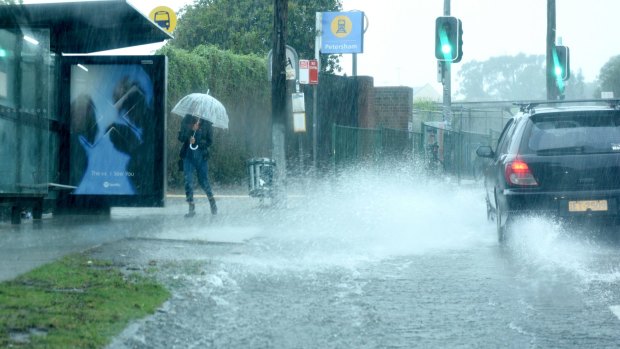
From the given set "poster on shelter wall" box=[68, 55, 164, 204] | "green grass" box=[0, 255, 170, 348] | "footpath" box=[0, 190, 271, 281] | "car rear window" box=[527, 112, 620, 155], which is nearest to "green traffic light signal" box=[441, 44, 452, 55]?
"footpath" box=[0, 190, 271, 281]

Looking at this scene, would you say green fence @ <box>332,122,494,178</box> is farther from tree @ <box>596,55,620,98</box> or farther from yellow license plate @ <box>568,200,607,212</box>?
tree @ <box>596,55,620,98</box>

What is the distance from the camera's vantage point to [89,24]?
14945 mm

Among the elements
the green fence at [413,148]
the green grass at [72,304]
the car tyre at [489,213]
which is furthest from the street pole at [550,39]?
the green grass at [72,304]

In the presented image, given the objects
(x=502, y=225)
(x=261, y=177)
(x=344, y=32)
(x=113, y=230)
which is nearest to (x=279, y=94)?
(x=261, y=177)

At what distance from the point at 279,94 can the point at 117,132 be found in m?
3.87

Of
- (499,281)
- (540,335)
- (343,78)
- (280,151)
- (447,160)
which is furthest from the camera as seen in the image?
(343,78)

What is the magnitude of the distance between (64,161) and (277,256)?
17.6 ft

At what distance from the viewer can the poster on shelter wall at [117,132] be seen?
1625cm

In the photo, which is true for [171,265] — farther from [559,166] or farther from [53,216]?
[53,216]

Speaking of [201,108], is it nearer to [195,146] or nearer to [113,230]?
[195,146]

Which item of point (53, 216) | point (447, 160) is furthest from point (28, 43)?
point (447, 160)

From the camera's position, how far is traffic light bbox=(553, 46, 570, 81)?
2450cm

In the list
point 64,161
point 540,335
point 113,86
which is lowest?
point 540,335

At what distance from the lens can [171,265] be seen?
10.6 m
